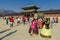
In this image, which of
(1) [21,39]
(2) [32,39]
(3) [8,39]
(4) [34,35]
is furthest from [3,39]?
(4) [34,35]

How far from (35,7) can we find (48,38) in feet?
169

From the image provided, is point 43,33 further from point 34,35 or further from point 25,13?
point 25,13

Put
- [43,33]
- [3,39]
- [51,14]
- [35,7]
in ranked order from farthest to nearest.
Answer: [35,7]
[51,14]
[43,33]
[3,39]

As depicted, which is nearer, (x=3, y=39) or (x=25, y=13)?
(x=3, y=39)

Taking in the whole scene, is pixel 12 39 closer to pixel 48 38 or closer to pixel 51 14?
pixel 48 38

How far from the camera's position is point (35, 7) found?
208 ft

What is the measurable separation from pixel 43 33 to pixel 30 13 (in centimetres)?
4896

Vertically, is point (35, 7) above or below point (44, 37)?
above

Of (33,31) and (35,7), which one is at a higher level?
(35,7)

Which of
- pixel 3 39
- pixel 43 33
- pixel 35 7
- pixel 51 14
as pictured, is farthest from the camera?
pixel 35 7

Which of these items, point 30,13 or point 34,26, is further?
point 30,13

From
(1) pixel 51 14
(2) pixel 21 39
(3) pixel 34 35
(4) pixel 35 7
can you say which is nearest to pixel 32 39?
(2) pixel 21 39

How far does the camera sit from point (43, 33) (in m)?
12.6

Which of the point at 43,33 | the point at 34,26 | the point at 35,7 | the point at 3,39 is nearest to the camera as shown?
the point at 3,39
